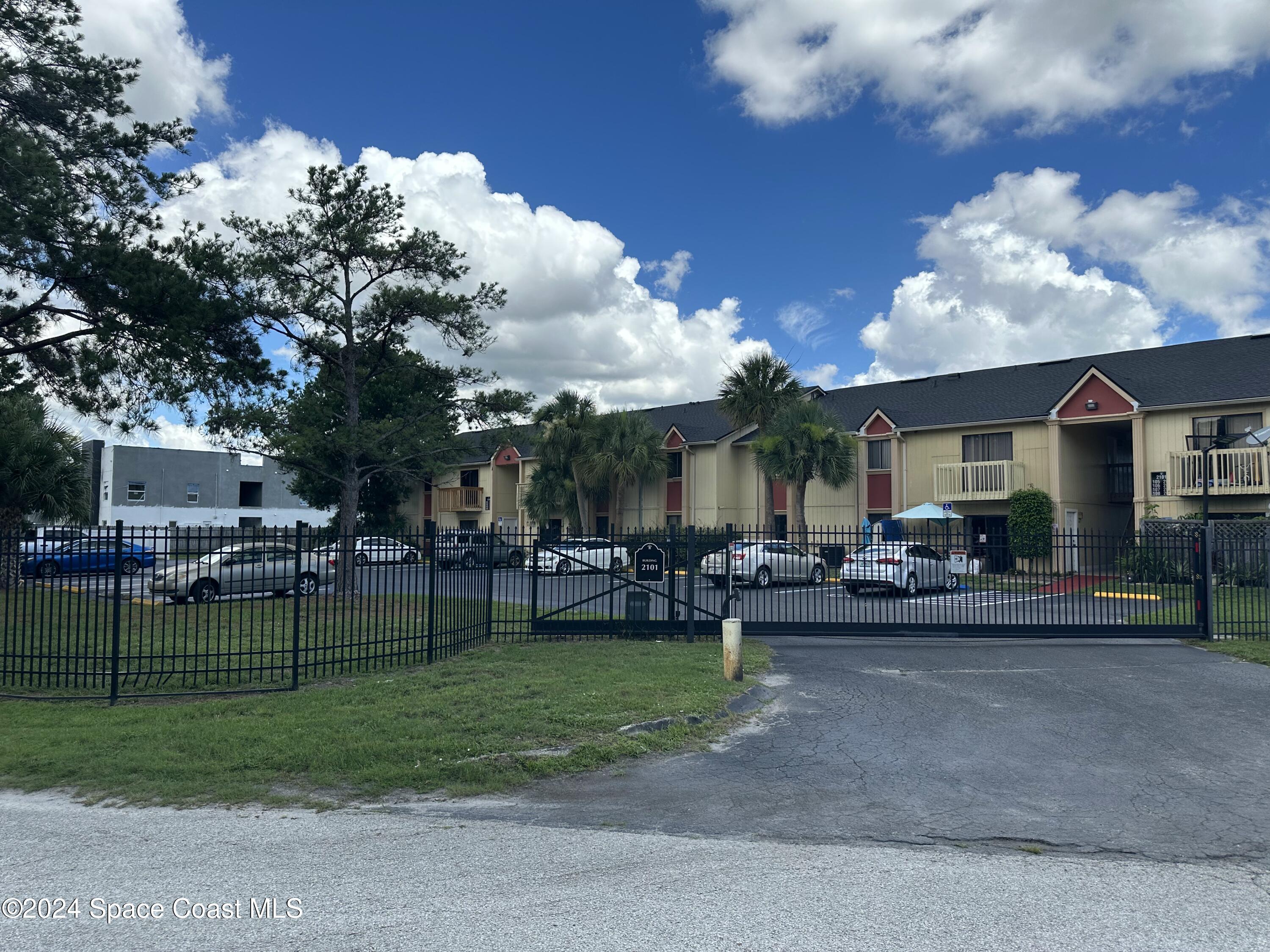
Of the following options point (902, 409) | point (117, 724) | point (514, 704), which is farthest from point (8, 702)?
point (902, 409)

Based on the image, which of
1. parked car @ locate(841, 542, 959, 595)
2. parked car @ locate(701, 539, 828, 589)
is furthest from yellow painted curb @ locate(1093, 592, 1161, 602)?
parked car @ locate(701, 539, 828, 589)

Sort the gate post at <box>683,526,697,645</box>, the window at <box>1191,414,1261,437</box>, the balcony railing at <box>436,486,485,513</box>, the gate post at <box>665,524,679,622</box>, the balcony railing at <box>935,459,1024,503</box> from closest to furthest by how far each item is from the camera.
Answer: the gate post at <box>683,526,697,645</box>
the gate post at <box>665,524,679,622</box>
the window at <box>1191,414,1261,437</box>
the balcony railing at <box>935,459,1024,503</box>
the balcony railing at <box>436,486,485,513</box>

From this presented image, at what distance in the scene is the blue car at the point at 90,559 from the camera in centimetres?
1001

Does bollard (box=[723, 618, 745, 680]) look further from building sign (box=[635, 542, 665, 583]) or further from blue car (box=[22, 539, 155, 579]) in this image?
blue car (box=[22, 539, 155, 579])

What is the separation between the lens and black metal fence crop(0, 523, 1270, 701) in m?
10.6

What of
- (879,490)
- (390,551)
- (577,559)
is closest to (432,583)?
(390,551)

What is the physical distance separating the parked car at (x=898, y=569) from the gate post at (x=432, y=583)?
791cm

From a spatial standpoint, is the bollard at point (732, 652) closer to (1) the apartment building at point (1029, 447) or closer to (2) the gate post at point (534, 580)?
(2) the gate post at point (534, 580)

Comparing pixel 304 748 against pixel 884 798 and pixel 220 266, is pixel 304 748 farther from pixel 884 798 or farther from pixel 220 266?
pixel 220 266

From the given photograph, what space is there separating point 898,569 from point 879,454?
2075cm

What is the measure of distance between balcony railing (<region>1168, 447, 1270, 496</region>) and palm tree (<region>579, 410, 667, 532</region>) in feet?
70.2

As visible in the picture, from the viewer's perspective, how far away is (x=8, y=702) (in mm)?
10180

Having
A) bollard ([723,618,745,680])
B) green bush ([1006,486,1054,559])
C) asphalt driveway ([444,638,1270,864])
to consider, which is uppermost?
green bush ([1006,486,1054,559])

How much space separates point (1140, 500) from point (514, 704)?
2740 cm
